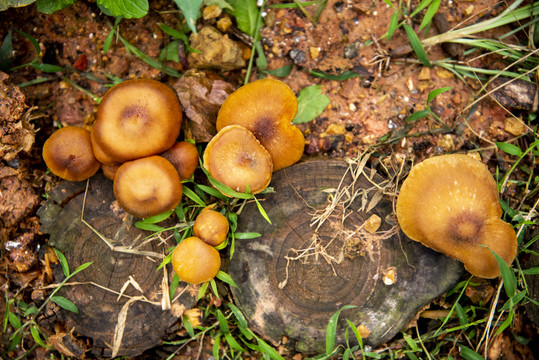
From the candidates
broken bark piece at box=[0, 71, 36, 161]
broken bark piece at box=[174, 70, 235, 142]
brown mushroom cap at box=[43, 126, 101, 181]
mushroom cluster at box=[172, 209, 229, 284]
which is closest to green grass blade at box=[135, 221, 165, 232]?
mushroom cluster at box=[172, 209, 229, 284]

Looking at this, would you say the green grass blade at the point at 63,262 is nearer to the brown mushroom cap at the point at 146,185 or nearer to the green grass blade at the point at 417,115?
the brown mushroom cap at the point at 146,185

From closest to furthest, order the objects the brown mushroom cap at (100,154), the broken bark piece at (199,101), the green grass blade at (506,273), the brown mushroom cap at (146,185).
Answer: the green grass blade at (506,273)
the brown mushroom cap at (146,185)
the brown mushroom cap at (100,154)
the broken bark piece at (199,101)

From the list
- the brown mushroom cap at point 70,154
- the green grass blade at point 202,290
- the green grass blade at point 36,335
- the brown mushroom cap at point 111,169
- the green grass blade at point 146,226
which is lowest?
the green grass blade at point 36,335

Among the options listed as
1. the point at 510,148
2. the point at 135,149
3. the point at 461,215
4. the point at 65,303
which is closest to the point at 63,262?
the point at 65,303

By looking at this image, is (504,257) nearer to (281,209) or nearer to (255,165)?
(281,209)

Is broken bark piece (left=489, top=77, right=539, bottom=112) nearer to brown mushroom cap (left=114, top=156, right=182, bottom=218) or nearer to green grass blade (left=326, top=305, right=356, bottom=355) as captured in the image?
green grass blade (left=326, top=305, right=356, bottom=355)

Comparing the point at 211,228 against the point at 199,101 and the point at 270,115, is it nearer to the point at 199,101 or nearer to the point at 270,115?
the point at 270,115

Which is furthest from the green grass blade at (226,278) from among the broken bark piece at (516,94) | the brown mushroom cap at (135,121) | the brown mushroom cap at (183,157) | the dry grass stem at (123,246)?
the broken bark piece at (516,94)

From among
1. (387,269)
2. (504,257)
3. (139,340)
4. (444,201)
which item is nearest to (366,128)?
A: (444,201)
